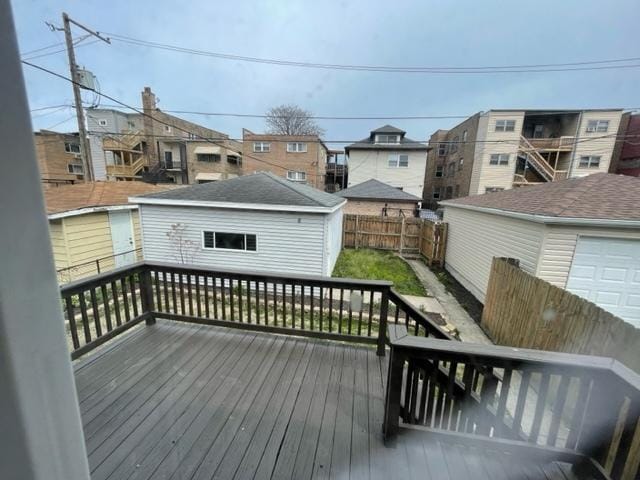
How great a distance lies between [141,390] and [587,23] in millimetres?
5402

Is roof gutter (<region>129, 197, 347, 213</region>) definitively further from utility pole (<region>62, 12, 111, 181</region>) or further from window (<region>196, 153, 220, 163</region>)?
window (<region>196, 153, 220, 163</region>)

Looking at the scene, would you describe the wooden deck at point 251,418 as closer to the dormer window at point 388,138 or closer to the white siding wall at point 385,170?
the white siding wall at point 385,170

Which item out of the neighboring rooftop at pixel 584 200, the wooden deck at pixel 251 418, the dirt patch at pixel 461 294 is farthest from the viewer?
the dirt patch at pixel 461 294

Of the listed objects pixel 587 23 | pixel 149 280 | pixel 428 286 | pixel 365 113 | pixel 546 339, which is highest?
pixel 365 113

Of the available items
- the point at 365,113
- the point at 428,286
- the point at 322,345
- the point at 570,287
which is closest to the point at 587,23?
the point at 322,345

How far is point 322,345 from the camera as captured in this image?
3.38 m

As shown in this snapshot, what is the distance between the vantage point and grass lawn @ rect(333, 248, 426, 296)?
8219 mm

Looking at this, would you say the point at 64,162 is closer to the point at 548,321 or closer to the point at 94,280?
the point at 94,280

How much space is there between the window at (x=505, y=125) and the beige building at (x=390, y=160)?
455 centimetres

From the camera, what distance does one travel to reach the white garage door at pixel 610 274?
5305 mm

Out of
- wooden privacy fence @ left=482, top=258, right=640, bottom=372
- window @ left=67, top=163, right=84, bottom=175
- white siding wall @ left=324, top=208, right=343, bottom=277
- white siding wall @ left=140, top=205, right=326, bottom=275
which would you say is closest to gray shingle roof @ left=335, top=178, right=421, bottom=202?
white siding wall @ left=324, top=208, right=343, bottom=277

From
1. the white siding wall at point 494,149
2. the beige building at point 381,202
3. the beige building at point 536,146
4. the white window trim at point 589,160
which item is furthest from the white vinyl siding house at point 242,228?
the white window trim at point 589,160

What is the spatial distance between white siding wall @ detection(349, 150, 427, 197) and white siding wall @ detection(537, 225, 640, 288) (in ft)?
47.9

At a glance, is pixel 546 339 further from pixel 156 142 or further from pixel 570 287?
pixel 156 142
